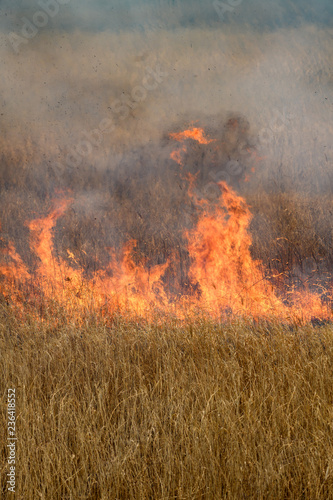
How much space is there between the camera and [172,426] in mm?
3828

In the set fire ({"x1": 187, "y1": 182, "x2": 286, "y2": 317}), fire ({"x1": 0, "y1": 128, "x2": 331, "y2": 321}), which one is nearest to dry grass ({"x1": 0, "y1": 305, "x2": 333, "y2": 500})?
fire ({"x1": 0, "y1": 128, "x2": 331, "y2": 321})

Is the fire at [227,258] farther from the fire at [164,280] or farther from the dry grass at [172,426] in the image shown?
the dry grass at [172,426]

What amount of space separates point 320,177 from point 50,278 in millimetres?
8519

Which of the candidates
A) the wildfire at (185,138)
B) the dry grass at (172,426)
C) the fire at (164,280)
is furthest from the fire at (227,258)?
the dry grass at (172,426)

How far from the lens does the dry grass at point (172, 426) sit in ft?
10.1

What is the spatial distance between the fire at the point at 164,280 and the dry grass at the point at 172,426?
4.99ft

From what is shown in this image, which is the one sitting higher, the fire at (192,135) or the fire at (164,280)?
the fire at (192,135)

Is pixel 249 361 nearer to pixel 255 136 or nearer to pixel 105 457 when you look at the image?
pixel 105 457

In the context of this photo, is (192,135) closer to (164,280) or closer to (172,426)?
(164,280)

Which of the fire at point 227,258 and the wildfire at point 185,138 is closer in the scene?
the fire at point 227,258

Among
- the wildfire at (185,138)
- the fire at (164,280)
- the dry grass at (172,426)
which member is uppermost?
the wildfire at (185,138)

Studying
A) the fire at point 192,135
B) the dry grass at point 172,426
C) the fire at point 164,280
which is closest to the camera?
the dry grass at point 172,426

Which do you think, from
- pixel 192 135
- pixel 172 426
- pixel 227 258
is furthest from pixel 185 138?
pixel 172 426

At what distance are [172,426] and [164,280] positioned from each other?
569 cm
